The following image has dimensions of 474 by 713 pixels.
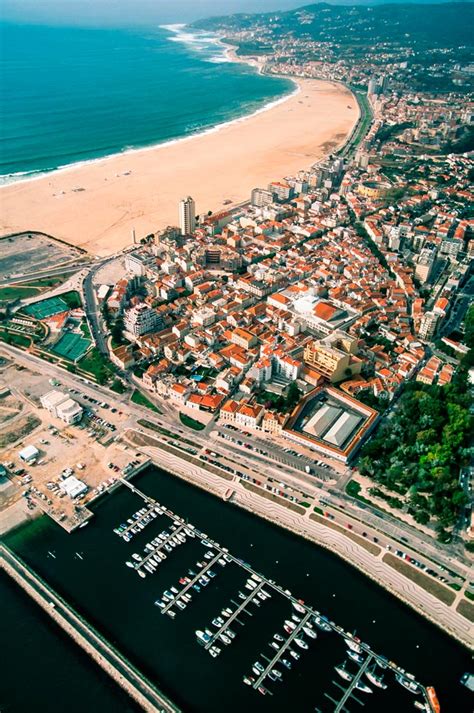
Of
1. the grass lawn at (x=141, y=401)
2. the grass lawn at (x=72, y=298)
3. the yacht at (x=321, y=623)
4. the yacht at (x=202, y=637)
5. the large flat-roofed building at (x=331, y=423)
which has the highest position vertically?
the large flat-roofed building at (x=331, y=423)

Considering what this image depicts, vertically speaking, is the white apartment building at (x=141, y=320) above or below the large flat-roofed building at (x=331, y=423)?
below

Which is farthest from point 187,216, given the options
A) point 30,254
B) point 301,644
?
point 301,644

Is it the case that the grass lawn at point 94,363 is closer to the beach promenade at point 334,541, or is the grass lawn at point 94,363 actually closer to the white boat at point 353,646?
the beach promenade at point 334,541

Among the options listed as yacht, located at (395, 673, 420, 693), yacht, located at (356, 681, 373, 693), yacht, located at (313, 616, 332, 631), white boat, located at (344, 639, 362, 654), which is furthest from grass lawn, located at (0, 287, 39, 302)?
yacht, located at (395, 673, 420, 693)

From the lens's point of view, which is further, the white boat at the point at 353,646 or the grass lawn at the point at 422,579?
the grass lawn at the point at 422,579

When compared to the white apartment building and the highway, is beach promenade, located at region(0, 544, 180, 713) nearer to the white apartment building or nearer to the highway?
the highway

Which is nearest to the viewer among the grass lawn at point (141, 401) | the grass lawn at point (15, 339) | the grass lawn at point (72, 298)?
the grass lawn at point (141, 401)

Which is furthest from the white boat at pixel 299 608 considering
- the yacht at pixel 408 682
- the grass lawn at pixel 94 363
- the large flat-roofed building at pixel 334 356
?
the grass lawn at pixel 94 363
